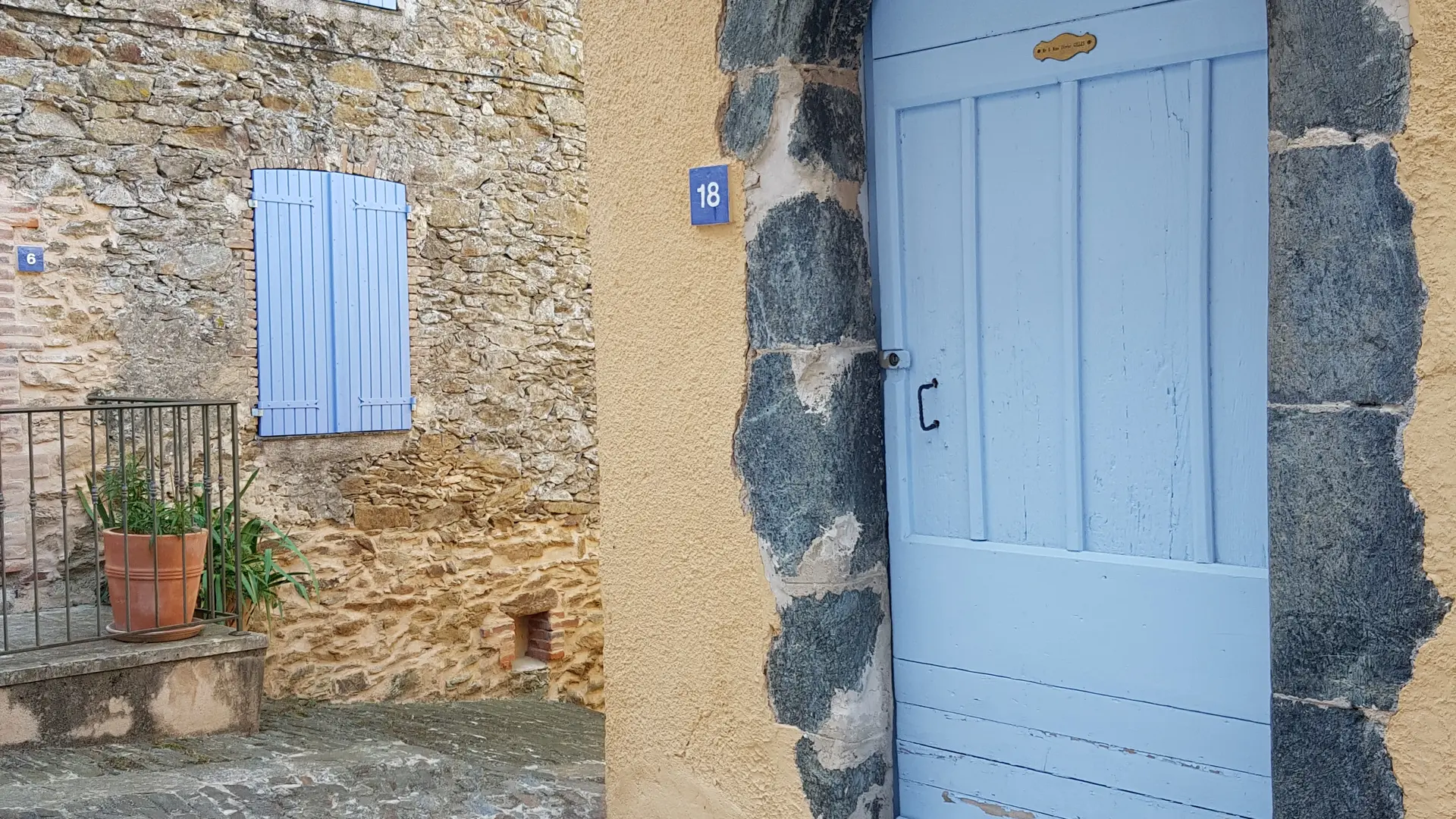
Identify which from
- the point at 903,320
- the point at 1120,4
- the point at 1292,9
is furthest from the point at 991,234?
the point at 1292,9

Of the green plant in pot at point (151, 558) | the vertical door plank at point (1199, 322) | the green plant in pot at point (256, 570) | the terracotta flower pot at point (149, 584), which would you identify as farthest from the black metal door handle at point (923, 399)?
the green plant in pot at point (256, 570)

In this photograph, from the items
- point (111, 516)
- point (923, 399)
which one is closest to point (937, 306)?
point (923, 399)

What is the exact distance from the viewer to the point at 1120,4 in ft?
8.63

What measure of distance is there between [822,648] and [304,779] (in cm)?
229

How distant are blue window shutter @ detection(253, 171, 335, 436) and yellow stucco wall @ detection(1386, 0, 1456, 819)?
19.1ft

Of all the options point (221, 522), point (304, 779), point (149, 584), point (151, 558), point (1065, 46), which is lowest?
point (304, 779)

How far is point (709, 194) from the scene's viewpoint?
315cm

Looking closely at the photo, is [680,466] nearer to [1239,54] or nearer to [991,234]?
[991,234]

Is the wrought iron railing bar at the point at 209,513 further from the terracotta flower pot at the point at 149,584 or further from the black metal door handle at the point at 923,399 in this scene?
the black metal door handle at the point at 923,399

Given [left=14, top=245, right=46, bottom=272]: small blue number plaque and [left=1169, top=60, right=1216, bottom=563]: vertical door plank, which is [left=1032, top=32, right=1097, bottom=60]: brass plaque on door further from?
[left=14, top=245, right=46, bottom=272]: small blue number plaque

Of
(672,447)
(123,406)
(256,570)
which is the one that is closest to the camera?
(672,447)

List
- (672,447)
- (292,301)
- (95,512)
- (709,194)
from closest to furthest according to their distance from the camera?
(709,194) → (672,447) → (95,512) → (292,301)

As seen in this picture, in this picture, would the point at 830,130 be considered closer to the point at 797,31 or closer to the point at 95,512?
the point at 797,31

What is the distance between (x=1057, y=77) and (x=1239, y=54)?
0.38 metres
